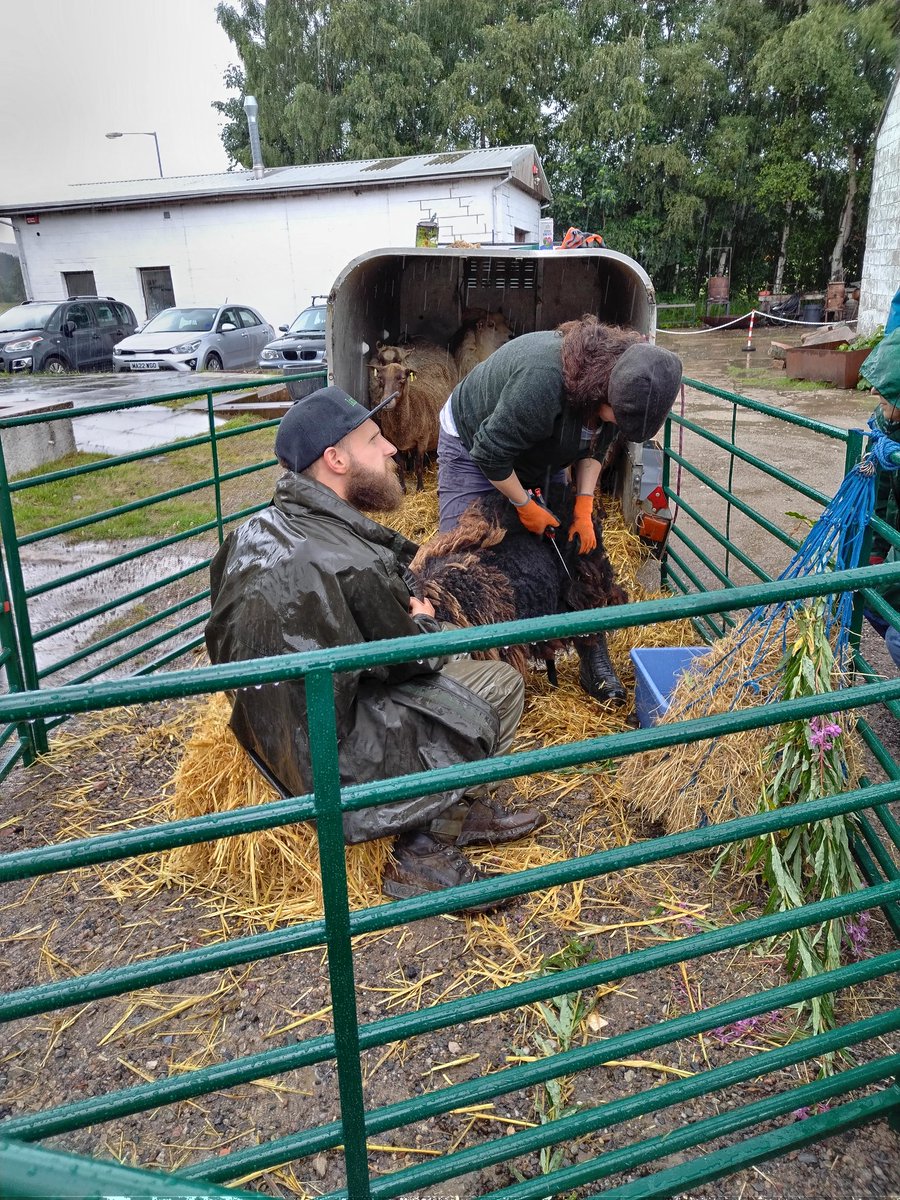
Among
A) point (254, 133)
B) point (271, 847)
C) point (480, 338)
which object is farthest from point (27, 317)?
point (271, 847)

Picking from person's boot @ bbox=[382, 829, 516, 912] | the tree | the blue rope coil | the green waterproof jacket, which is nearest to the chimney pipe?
the tree

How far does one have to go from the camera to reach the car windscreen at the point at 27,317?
64.8ft

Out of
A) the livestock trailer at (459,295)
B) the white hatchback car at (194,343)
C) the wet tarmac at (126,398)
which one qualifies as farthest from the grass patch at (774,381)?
the white hatchback car at (194,343)

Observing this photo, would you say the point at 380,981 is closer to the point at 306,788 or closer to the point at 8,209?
the point at 306,788

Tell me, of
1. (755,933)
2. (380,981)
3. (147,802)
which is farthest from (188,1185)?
(147,802)

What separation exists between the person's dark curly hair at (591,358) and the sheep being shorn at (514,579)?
0.75 meters

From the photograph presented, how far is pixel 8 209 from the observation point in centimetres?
2655

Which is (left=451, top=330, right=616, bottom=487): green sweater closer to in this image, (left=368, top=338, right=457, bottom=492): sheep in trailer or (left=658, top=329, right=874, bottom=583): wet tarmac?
(left=658, top=329, right=874, bottom=583): wet tarmac

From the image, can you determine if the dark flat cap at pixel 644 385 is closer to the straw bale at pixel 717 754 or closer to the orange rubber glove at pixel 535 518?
the orange rubber glove at pixel 535 518

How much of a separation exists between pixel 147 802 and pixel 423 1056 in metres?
1.84

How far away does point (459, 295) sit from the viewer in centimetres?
750

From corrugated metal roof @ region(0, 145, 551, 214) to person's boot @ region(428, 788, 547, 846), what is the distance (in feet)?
70.0

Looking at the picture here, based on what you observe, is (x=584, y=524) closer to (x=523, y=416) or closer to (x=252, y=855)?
(x=523, y=416)

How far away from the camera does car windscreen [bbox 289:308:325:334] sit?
52.1ft
